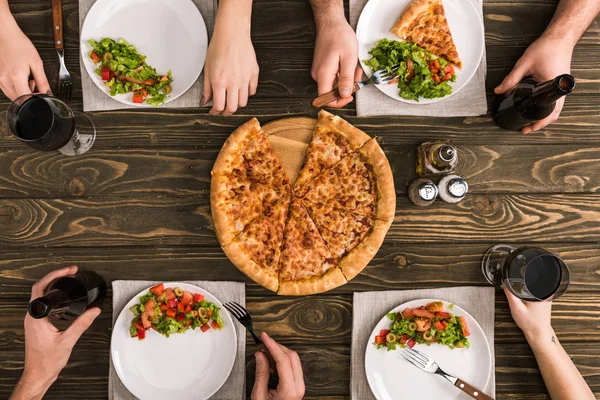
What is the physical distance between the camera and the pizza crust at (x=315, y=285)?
8.83 ft

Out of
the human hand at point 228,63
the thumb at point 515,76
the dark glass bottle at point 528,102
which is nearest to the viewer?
the dark glass bottle at point 528,102

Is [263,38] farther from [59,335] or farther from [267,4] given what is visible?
[59,335]

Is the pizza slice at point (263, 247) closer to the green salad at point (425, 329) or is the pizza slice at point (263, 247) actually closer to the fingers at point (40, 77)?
the green salad at point (425, 329)

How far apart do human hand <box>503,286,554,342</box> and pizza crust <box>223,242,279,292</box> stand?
1449 mm

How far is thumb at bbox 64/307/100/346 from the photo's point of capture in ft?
8.40

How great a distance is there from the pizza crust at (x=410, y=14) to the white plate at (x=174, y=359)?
6.42 feet

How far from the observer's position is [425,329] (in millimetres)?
2686

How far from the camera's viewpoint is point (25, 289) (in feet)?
9.16

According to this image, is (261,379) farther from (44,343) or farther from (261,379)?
(44,343)

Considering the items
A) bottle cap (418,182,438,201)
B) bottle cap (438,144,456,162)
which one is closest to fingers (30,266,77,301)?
bottle cap (418,182,438,201)

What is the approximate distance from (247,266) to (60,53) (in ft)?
5.68

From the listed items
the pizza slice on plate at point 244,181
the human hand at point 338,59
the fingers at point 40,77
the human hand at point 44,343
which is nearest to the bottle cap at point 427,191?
the human hand at point 338,59

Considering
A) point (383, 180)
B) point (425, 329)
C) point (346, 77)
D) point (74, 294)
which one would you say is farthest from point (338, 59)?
point (74, 294)

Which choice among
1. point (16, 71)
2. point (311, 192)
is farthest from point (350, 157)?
point (16, 71)
